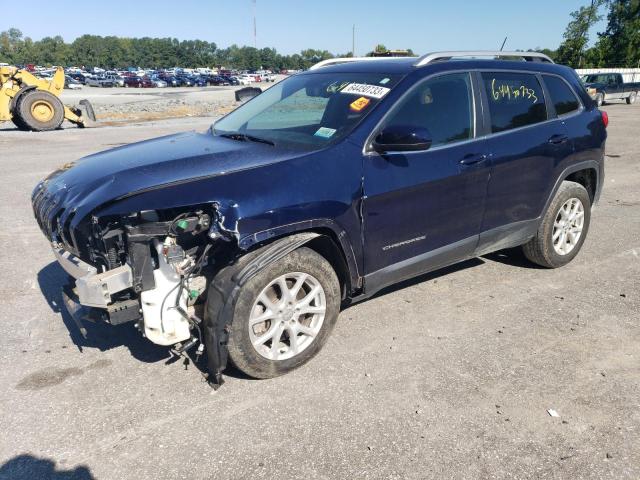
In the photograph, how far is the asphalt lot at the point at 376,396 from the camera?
261cm

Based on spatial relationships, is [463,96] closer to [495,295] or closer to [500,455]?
[495,295]

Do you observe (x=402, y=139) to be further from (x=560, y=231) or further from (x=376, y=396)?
(x=560, y=231)

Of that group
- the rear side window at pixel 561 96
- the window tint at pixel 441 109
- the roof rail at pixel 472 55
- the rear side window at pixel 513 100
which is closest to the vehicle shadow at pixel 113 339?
the window tint at pixel 441 109

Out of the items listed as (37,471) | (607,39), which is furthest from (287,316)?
(607,39)

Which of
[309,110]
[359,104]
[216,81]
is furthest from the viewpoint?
[216,81]

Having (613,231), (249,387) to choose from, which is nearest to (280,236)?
(249,387)

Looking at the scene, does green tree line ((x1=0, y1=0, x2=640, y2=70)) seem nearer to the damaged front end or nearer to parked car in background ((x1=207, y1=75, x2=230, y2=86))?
parked car in background ((x1=207, y1=75, x2=230, y2=86))

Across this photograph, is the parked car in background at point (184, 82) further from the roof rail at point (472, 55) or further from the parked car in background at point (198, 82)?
the roof rail at point (472, 55)

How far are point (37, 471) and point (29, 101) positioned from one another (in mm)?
16712

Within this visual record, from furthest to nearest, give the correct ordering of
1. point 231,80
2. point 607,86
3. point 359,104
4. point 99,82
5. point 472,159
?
point 231,80 → point 99,82 → point 607,86 → point 472,159 → point 359,104

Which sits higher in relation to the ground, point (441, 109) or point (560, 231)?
point (441, 109)

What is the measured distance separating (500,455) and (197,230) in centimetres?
197

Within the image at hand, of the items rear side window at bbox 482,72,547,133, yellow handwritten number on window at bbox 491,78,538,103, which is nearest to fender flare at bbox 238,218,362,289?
rear side window at bbox 482,72,547,133

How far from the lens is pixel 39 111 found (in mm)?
16594
